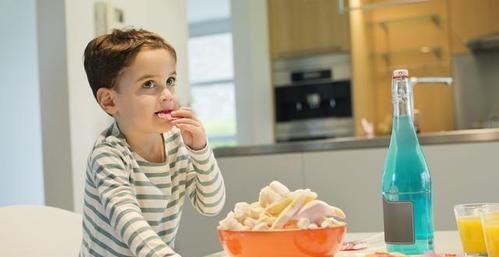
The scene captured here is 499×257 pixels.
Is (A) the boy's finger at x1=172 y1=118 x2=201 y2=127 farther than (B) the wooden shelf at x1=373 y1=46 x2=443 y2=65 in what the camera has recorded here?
No

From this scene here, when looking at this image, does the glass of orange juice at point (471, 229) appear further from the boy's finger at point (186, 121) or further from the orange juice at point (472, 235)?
the boy's finger at point (186, 121)

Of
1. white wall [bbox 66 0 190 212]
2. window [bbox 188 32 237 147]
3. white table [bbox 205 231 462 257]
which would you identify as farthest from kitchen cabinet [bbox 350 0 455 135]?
white table [bbox 205 231 462 257]

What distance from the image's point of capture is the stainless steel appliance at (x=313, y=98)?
4656mm

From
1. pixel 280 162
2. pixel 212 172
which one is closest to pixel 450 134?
pixel 280 162

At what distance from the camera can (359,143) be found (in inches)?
83.7

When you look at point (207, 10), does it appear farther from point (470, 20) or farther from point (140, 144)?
point (140, 144)

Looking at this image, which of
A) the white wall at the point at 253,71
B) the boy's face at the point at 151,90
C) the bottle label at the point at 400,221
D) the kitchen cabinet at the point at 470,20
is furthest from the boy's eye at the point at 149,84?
the kitchen cabinet at the point at 470,20

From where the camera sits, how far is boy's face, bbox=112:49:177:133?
93 cm

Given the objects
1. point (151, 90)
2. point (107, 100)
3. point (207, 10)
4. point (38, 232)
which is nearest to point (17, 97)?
point (207, 10)

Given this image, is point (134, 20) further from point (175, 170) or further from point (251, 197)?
point (175, 170)

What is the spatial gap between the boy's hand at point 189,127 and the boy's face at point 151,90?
0.04 ft

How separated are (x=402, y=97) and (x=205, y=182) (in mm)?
361

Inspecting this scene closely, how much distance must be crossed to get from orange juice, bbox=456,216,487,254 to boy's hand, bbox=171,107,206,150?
1.36ft

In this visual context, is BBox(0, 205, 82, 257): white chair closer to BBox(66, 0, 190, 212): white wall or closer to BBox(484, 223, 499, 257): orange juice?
BBox(484, 223, 499, 257): orange juice
